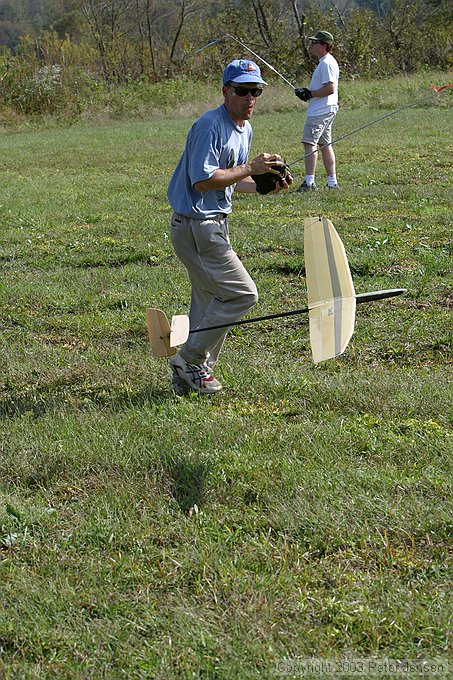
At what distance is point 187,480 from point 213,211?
1.61m

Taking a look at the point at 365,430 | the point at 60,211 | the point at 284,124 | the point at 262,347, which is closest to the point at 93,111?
the point at 284,124

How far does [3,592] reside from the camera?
2914 mm

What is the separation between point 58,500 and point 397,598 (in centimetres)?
158

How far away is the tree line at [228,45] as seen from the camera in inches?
1234

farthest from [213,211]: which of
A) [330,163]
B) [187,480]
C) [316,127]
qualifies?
[316,127]

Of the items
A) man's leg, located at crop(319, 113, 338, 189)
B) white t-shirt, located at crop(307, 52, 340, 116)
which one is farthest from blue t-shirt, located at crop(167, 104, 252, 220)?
white t-shirt, located at crop(307, 52, 340, 116)

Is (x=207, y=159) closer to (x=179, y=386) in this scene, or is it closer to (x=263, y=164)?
(x=263, y=164)

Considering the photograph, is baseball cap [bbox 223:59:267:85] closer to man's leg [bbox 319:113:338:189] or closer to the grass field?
the grass field

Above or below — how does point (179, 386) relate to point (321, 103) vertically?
below

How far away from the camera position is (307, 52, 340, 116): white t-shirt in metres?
10.8

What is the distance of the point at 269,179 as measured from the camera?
179 inches

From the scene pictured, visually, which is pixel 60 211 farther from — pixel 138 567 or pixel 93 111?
pixel 93 111

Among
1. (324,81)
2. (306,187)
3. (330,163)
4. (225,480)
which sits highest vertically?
(324,81)

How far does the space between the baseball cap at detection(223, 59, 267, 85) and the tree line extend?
24.4m
